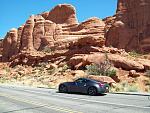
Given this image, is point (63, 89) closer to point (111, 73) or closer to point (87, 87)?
point (87, 87)

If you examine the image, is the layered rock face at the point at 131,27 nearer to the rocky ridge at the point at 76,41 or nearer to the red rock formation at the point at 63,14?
the rocky ridge at the point at 76,41

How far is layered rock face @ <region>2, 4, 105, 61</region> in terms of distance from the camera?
7925cm

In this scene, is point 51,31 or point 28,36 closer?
point 51,31

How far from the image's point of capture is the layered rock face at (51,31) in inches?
3120

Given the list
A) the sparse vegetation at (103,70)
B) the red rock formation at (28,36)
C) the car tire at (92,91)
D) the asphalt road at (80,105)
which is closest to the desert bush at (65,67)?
the sparse vegetation at (103,70)

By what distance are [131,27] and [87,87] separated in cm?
4106

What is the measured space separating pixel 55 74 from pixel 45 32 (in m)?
33.0

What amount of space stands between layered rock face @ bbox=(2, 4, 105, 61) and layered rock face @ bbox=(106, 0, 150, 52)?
28.7 feet

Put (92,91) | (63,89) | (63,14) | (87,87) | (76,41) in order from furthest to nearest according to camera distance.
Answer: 1. (63,14)
2. (76,41)
3. (63,89)
4. (87,87)
5. (92,91)

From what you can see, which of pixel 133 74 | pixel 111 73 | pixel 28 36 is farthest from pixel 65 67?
pixel 28 36

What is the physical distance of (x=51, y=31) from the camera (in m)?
82.7

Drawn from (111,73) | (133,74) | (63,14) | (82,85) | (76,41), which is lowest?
(82,85)

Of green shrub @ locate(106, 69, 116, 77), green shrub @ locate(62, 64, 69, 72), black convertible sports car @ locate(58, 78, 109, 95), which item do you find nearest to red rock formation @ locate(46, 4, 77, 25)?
green shrub @ locate(62, 64, 69, 72)

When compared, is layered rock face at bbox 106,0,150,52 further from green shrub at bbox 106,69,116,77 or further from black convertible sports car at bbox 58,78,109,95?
black convertible sports car at bbox 58,78,109,95
